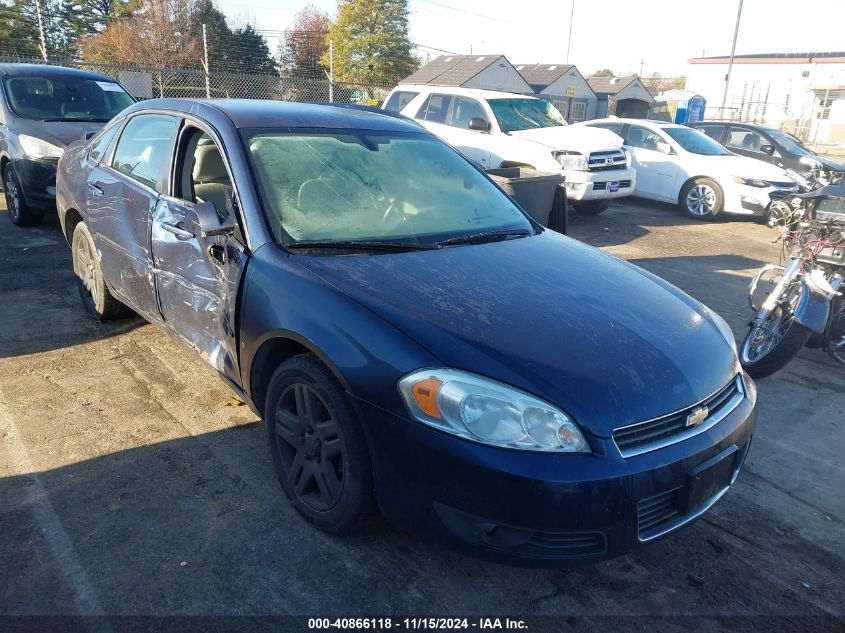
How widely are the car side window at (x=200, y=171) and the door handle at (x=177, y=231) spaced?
0.55 feet

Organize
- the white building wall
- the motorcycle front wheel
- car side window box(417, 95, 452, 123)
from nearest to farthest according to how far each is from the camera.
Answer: the motorcycle front wheel → car side window box(417, 95, 452, 123) → the white building wall

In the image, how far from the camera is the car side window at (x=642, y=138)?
38.8 feet

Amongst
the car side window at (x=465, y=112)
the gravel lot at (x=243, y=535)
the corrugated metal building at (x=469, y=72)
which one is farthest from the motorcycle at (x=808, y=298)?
the corrugated metal building at (x=469, y=72)

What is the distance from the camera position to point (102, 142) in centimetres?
462

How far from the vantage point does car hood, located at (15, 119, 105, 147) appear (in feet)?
23.3

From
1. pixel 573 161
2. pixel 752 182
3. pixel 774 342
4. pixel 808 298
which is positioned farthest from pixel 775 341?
pixel 752 182

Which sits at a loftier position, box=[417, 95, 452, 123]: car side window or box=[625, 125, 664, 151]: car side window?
box=[417, 95, 452, 123]: car side window

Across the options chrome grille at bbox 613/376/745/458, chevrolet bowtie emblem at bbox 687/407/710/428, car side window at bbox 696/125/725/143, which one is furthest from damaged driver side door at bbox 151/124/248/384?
car side window at bbox 696/125/725/143

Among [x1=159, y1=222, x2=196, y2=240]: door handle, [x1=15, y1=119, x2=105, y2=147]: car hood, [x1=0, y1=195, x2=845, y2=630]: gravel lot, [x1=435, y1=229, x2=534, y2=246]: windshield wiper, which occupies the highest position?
[x1=15, y1=119, x2=105, y2=147]: car hood

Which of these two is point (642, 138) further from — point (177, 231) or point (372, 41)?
point (372, 41)

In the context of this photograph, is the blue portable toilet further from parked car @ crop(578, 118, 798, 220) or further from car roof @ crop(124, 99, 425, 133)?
car roof @ crop(124, 99, 425, 133)

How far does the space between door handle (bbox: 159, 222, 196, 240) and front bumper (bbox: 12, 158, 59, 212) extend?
4.30m

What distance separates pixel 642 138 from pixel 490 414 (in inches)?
439

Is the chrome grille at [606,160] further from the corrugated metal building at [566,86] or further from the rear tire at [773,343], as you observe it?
the corrugated metal building at [566,86]
